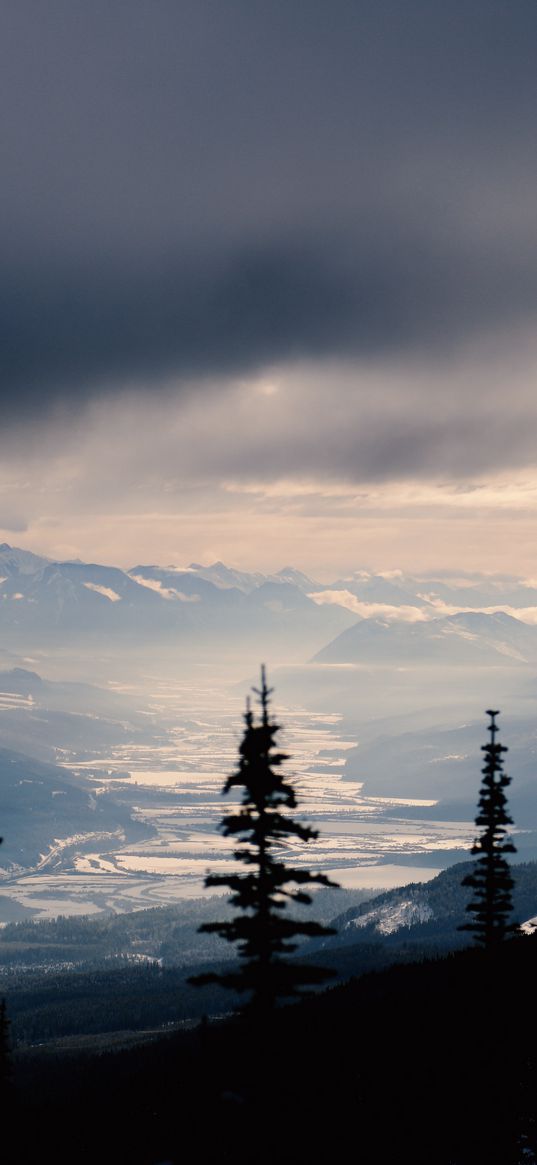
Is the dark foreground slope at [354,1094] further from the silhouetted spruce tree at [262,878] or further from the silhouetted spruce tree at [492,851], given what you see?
the silhouetted spruce tree at [492,851]

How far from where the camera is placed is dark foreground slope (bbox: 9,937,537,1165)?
33.2 metres

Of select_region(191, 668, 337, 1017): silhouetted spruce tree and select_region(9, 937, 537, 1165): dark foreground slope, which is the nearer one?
select_region(9, 937, 537, 1165): dark foreground slope

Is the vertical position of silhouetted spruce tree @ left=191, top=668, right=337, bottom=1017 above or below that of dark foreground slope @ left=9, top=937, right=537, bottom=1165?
above

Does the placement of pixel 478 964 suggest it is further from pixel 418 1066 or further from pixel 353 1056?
pixel 353 1056

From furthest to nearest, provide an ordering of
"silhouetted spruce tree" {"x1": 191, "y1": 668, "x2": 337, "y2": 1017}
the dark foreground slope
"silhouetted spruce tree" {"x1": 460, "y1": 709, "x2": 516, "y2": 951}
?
"silhouetted spruce tree" {"x1": 460, "y1": 709, "x2": 516, "y2": 951}
"silhouetted spruce tree" {"x1": 191, "y1": 668, "x2": 337, "y2": 1017}
the dark foreground slope

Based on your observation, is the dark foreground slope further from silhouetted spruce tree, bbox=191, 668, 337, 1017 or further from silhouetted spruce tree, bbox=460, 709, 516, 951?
silhouetted spruce tree, bbox=460, 709, 516, 951

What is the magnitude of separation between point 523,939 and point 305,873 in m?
65.9

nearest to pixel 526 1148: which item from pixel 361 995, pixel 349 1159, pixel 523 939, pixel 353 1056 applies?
pixel 349 1159

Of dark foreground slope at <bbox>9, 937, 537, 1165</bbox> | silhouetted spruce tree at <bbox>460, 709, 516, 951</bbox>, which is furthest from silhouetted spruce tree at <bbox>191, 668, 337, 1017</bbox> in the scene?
silhouetted spruce tree at <bbox>460, 709, 516, 951</bbox>

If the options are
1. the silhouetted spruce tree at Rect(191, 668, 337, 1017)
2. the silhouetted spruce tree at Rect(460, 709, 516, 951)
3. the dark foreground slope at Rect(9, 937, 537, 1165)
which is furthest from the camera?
the silhouetted spruce tree at Rect(460, 709, 516, 951)

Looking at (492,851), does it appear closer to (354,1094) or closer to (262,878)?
(354,1094)

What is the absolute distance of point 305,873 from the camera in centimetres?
3388

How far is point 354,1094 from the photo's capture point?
58.6 meters

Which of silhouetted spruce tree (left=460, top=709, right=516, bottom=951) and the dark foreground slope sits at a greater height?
silhouetted spruce tree (left=460, top=709, right=516, bottom=951)
